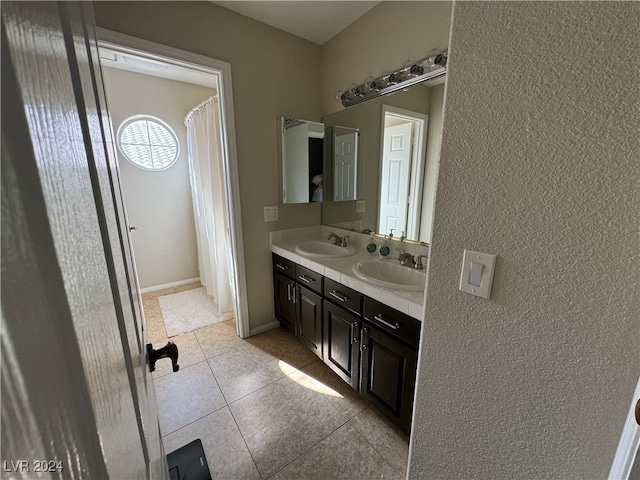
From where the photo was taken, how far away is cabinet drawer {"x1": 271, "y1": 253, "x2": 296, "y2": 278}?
2.04 metres

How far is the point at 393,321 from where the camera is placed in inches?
50.1

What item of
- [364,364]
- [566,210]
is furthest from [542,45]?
[364,364]

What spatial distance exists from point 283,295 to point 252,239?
54cm

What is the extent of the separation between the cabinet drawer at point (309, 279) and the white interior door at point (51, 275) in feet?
4.85

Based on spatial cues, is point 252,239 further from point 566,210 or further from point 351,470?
point 566,210

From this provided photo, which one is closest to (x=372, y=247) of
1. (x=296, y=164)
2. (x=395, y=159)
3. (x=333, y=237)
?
(x=333, y=237)

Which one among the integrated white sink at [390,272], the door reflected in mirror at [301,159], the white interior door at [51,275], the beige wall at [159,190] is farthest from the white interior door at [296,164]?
the white interior door at [51,275]

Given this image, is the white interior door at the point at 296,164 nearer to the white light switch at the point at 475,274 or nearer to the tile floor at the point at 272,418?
the tile floor at the point at 272,418

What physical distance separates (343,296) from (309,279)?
358 millimetres

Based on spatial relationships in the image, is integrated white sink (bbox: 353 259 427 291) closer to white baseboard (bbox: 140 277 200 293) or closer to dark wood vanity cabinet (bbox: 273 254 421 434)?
dark wood vanity cabinet (bbox: 273 254 421 434)

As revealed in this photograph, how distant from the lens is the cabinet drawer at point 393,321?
1.18 metres

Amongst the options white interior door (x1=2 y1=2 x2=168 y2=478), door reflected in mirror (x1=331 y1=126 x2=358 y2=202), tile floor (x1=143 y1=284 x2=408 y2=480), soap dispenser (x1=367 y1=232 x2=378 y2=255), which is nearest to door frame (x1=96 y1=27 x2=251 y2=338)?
tile floor (x1=143 y1=284 x2=408 y2=480)

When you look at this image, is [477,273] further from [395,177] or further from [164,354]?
[395,177]

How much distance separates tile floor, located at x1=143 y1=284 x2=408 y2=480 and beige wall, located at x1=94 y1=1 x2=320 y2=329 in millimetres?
510
